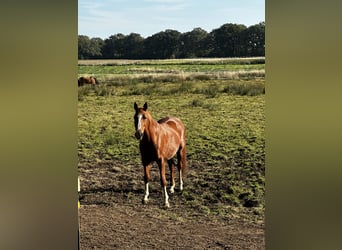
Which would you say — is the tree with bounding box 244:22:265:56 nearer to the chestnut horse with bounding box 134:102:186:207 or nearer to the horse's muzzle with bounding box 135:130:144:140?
the chestnut horse with bounding box 134:102:186:207

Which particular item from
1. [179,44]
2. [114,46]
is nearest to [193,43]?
[179,44]

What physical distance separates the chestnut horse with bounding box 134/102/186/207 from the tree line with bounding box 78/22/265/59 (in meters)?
0.44

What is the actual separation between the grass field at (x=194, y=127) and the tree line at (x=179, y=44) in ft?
0.21

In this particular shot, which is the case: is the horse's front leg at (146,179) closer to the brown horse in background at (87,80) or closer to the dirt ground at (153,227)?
the dirt ground at (153,227)

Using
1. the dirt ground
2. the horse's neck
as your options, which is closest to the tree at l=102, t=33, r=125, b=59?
the horse's neck

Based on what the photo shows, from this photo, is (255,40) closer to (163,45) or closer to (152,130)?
(163,45)

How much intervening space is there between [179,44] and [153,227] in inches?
53.8

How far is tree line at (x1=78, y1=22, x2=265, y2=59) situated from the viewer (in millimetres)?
3072

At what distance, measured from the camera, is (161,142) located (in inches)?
122

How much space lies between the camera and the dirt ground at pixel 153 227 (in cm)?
298
